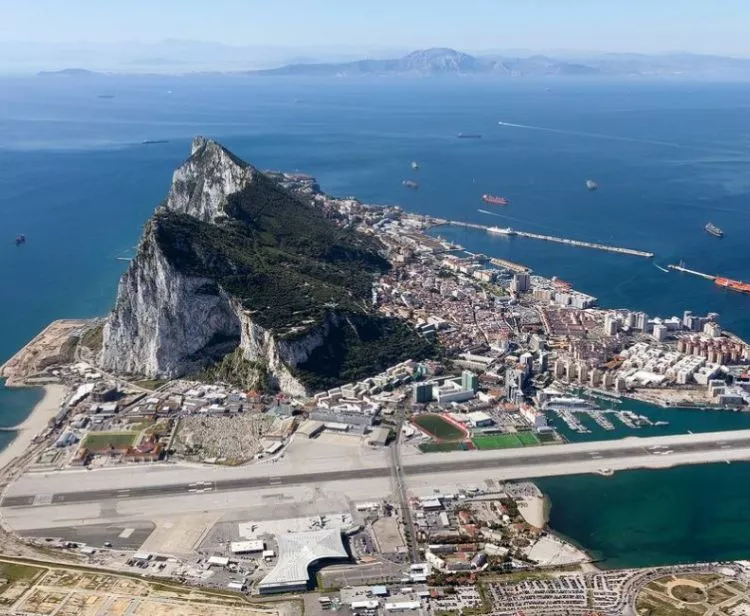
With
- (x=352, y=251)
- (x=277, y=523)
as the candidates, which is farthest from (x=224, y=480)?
(x=352, y=251)

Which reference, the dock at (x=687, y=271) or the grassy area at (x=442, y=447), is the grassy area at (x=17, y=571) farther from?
the dock at (x=687, y=271)

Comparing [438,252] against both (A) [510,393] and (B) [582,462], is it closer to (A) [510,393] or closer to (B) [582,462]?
(A) [510,393]

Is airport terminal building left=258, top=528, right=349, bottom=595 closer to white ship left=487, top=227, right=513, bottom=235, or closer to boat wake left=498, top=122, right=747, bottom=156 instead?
white ship left=487, top=227, right=513, bottom=235

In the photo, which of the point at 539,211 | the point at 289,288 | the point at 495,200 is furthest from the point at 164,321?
the point at 495,200

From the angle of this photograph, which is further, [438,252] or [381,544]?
[438,252]

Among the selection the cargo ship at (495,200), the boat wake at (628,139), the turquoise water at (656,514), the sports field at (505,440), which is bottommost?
the turquoise water at (656,514)

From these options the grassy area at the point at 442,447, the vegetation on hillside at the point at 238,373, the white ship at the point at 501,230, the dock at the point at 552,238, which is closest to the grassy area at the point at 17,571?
the vegetation on hillside at the point at 238,373

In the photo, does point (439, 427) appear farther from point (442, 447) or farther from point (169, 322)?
point (169, 322)
